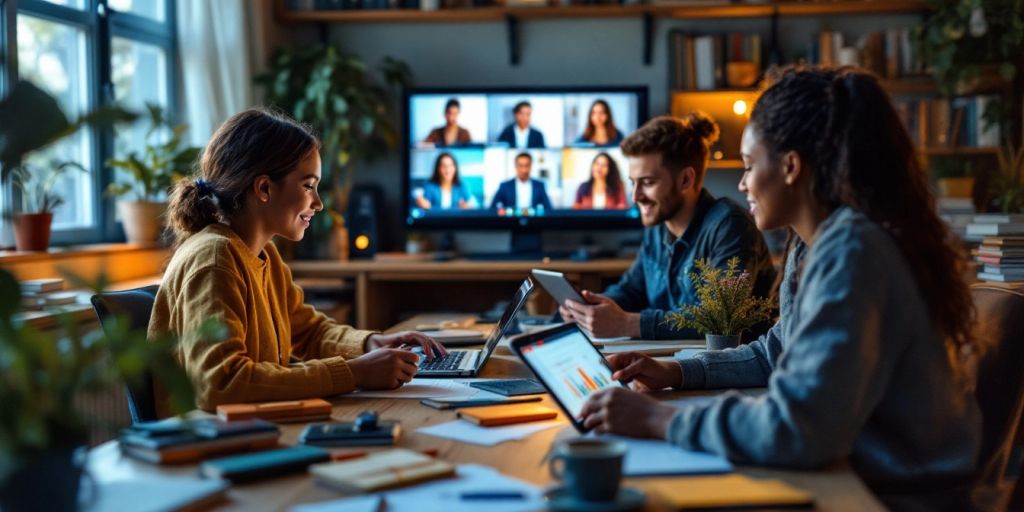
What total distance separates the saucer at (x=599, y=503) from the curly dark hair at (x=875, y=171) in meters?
0.50

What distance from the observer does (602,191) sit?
4.62 metres

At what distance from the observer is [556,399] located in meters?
1.47

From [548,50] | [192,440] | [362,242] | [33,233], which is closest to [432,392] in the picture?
[192,440]

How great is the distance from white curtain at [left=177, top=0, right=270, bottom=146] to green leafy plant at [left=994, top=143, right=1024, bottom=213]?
3.04 meters

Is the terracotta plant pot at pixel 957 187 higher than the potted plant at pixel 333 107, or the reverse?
the potted plant at pixel 333 107

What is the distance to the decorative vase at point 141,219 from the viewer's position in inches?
151

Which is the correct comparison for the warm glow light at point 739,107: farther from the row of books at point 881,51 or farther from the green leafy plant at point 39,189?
the green leafy plant at point 39,189

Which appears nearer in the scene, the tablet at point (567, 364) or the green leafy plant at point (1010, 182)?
Result: the tablet at point (567, 364)

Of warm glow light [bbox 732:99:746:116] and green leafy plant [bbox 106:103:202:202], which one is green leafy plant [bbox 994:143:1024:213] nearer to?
warm glow light [bbox 732:99:746:116]

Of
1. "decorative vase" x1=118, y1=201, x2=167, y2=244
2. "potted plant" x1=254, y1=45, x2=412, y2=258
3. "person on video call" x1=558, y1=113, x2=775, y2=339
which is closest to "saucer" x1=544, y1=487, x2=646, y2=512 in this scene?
"person on video call" x1=558, y1=113, x2=775, y2=339

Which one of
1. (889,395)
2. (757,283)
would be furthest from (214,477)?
(757,283)

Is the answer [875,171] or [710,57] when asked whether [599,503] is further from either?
[710,57]

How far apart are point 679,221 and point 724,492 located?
190 cm

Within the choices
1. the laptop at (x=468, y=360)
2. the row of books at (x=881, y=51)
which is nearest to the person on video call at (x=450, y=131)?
the row of books at (x=881, y=51)
